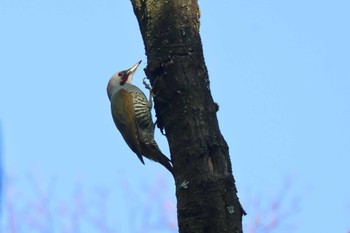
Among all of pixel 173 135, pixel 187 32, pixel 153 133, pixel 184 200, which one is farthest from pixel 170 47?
pixel 153 133

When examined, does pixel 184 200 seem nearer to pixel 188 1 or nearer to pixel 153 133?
pixel 188 1

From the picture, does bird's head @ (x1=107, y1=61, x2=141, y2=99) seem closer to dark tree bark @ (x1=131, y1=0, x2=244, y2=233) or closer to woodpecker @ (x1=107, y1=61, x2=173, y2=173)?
woodpecker @ (x1=107, y1=61, x2=173, y2=173)

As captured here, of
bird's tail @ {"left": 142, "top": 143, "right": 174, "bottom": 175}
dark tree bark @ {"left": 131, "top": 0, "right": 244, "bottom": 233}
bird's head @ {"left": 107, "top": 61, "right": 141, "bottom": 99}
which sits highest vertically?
bird's head @ {"left": 107, "top": 61, "right": 141, "bottom": 99}

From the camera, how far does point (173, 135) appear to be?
344cm

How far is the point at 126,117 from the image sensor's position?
5949mm

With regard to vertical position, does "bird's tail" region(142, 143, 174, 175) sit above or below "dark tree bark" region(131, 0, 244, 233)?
above

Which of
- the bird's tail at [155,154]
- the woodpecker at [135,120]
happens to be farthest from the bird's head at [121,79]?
the bird's tail at [155,154]

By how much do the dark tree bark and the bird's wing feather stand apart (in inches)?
79.5

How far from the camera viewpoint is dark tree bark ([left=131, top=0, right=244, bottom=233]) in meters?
3.16

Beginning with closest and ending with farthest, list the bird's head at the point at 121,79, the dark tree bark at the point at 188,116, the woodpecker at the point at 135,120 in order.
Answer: the dark tree bark at the point at 188,116 → the woodpecker at the point at 135,120 → the bird's head at the point at 121,79

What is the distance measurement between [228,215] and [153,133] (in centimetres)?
276

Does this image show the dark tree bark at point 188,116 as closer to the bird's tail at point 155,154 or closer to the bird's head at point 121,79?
the bird's tail at point 155,154

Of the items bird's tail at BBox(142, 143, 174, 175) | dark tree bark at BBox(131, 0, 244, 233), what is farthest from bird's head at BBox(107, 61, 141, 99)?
dark tree bark at BBox(131, 0, 244, 233)

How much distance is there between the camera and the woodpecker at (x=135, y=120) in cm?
576
